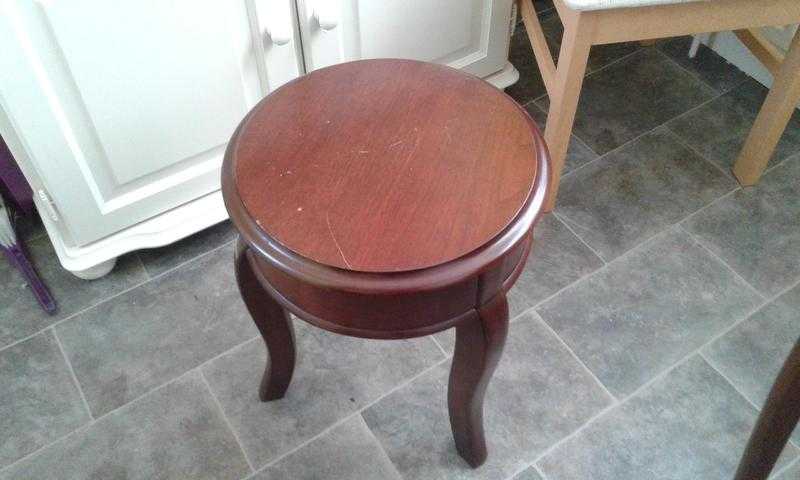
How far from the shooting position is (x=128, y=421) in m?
1.24

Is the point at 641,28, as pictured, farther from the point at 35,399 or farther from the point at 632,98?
the point at 35,399

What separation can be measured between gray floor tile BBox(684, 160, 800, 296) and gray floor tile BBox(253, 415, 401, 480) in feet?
2.75

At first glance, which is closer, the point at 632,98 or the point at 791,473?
the point at 791,473

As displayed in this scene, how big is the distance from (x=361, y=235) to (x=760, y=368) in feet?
2.98

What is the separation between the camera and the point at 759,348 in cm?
132

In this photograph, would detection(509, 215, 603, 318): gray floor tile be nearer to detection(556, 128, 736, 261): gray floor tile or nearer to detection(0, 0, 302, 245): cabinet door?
detection(556, 128, 736, 261): gray floor tile

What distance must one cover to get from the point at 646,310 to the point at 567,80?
0.48 m

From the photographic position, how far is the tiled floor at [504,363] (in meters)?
1.19

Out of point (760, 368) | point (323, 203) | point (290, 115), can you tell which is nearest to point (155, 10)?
point (290, 115)

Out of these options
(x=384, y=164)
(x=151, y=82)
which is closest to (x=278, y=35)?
(x=151, y=82)

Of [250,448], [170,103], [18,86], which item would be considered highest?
[18,86]

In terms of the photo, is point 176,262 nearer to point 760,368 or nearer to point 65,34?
point 65,34

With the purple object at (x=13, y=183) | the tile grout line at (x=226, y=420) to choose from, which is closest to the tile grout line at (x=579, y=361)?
the tile grout line at (x=226, y=420)

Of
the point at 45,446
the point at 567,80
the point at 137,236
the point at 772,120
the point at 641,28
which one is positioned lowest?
the point at 45,446
